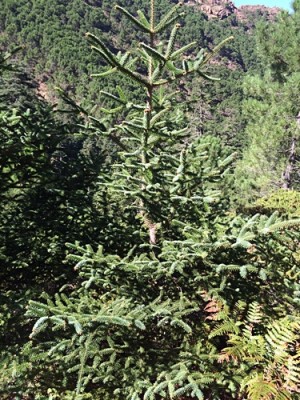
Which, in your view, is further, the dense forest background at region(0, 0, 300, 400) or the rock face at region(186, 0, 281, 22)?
the rock face at region(186, 0, 281, 22)

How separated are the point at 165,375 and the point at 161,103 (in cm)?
235

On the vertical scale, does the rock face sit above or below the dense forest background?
above

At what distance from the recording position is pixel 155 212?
3443 mm

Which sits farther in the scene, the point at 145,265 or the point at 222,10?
the point at 222,10

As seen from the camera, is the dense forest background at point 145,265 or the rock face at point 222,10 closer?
the dense forest background at point 145,265

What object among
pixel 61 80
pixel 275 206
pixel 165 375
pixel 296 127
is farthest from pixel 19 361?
pixel 61 80

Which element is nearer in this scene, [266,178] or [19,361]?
[19,361]

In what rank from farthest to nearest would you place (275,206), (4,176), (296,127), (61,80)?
1. (61,80)
2. (296,127)
3. (275,206)
4. (4,176)

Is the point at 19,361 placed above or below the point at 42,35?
below

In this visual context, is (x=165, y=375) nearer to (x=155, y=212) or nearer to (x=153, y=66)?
(x=155, y=212)

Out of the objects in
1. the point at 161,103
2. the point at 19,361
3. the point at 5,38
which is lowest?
the point at 19,361

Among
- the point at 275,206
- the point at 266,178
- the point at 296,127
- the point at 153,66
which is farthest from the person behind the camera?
the point at 266,178

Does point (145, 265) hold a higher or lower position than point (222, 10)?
lower

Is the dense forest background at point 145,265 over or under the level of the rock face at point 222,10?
under
